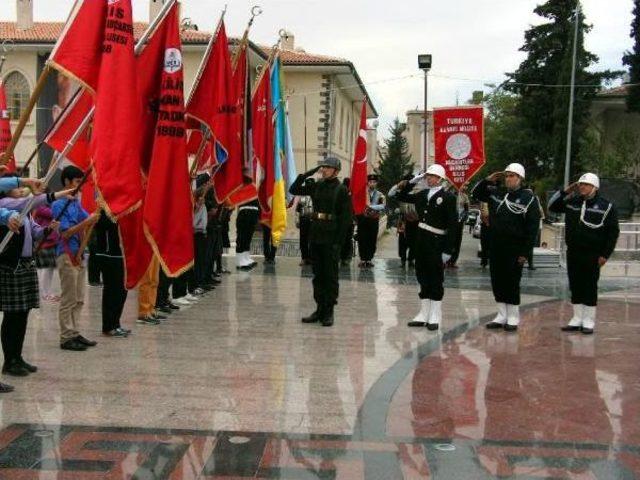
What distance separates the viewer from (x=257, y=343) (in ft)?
27.2

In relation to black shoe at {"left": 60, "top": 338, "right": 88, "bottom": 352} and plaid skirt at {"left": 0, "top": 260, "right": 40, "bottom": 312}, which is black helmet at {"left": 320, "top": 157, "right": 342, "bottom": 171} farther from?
plaid skirt at {"left": 0, "top": 260, "right": 40, "bottom": 312}

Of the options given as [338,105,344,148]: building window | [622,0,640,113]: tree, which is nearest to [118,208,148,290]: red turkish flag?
[622,0,640,113]: tree

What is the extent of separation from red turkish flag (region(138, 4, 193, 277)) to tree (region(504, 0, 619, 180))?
36185mm

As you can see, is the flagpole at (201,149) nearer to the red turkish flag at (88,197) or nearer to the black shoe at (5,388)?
the red turkish flag at (88,197)

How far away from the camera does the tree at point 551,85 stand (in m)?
40.9

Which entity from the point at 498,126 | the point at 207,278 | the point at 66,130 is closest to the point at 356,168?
the point at 207,278

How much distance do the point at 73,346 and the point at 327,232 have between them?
11.0ft

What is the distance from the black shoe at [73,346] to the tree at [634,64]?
3638 cm

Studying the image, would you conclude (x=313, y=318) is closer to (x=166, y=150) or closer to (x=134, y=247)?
(x=134, y=247)

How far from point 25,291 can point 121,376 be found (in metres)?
1.10

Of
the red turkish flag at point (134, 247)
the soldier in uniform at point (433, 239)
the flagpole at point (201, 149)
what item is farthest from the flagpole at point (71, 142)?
the soldier in uniform at point (433, 239)

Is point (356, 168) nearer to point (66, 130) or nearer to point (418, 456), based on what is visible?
point (66, 130)

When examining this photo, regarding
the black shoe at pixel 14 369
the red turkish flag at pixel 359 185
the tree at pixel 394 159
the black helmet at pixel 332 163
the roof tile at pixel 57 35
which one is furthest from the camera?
the tree at pixel 394 159

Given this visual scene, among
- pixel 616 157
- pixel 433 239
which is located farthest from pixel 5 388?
pixel 616 157
